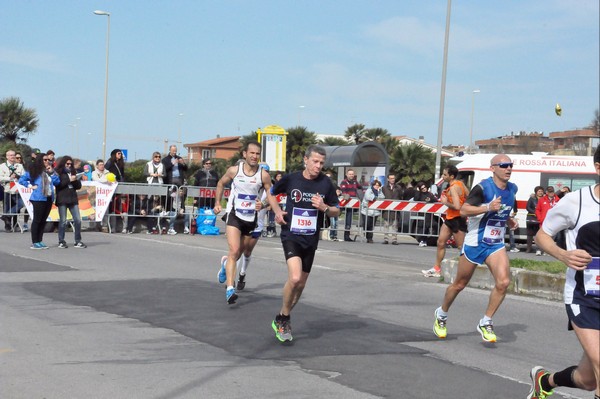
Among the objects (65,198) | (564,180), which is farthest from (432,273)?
(564,180)

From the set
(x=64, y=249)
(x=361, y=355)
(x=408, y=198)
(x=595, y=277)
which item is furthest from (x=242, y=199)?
(x=408, y=198)

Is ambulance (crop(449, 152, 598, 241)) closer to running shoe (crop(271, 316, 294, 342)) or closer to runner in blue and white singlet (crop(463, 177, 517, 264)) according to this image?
runner in blue and white singlet (crop(463, 177, 517, 264))

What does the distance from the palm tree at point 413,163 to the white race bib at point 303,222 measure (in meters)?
40.9

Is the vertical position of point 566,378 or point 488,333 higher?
point 566,378

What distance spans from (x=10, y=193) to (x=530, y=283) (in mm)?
14175

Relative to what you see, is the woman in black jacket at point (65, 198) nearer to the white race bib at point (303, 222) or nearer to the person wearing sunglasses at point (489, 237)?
the white race bib at point (303, 222)

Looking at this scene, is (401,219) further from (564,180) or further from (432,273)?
(432,273)

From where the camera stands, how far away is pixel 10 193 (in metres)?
21.8

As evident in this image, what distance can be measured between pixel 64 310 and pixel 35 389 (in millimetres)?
3643

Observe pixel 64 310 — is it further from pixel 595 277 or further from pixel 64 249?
pixel 64 249

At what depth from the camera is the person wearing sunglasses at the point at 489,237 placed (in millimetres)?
8656

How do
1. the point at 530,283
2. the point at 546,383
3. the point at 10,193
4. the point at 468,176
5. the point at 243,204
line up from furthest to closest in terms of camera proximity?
the point at 468,176 → the point at 10,193 → the point at 530,283 → the point at 243,204 → the point at 546,383

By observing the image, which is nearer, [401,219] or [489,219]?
[489,219]

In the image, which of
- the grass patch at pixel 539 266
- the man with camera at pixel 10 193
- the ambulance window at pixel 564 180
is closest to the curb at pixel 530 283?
the grass patch at pixel 539 266
